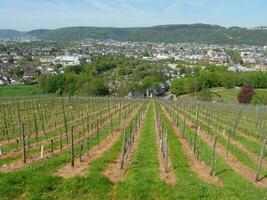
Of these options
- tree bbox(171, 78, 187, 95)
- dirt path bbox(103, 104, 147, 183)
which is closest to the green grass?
tree bbox(171, 78, 187, 95)

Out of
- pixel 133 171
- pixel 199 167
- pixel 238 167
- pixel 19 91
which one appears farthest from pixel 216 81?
pixel 133 171

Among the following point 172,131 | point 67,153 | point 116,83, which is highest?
point 67,153

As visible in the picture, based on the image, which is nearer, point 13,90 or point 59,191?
point 59,191

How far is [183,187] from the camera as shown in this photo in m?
15.4

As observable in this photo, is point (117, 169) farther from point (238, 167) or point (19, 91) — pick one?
point (19, 91)

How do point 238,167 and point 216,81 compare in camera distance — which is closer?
point 238,167

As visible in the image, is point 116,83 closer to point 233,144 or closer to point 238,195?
point 233,144

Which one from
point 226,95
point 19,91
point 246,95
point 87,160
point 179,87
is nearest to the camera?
point 87,160

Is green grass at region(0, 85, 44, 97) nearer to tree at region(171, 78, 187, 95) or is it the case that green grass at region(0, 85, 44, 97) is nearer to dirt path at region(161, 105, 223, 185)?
tree at region(171, 78, 187, 95)

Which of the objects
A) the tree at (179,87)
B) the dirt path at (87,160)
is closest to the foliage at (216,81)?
the tree at (179,87)

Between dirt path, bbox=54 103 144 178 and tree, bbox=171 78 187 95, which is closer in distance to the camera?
dirt path, bbox=54 103 144 178

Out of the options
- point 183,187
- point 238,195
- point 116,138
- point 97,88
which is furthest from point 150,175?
point 97,88

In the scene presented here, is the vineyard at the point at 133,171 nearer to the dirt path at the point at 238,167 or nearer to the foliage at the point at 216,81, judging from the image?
the dirt path at the point at 238,167

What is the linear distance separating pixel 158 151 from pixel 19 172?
29.4 feet
